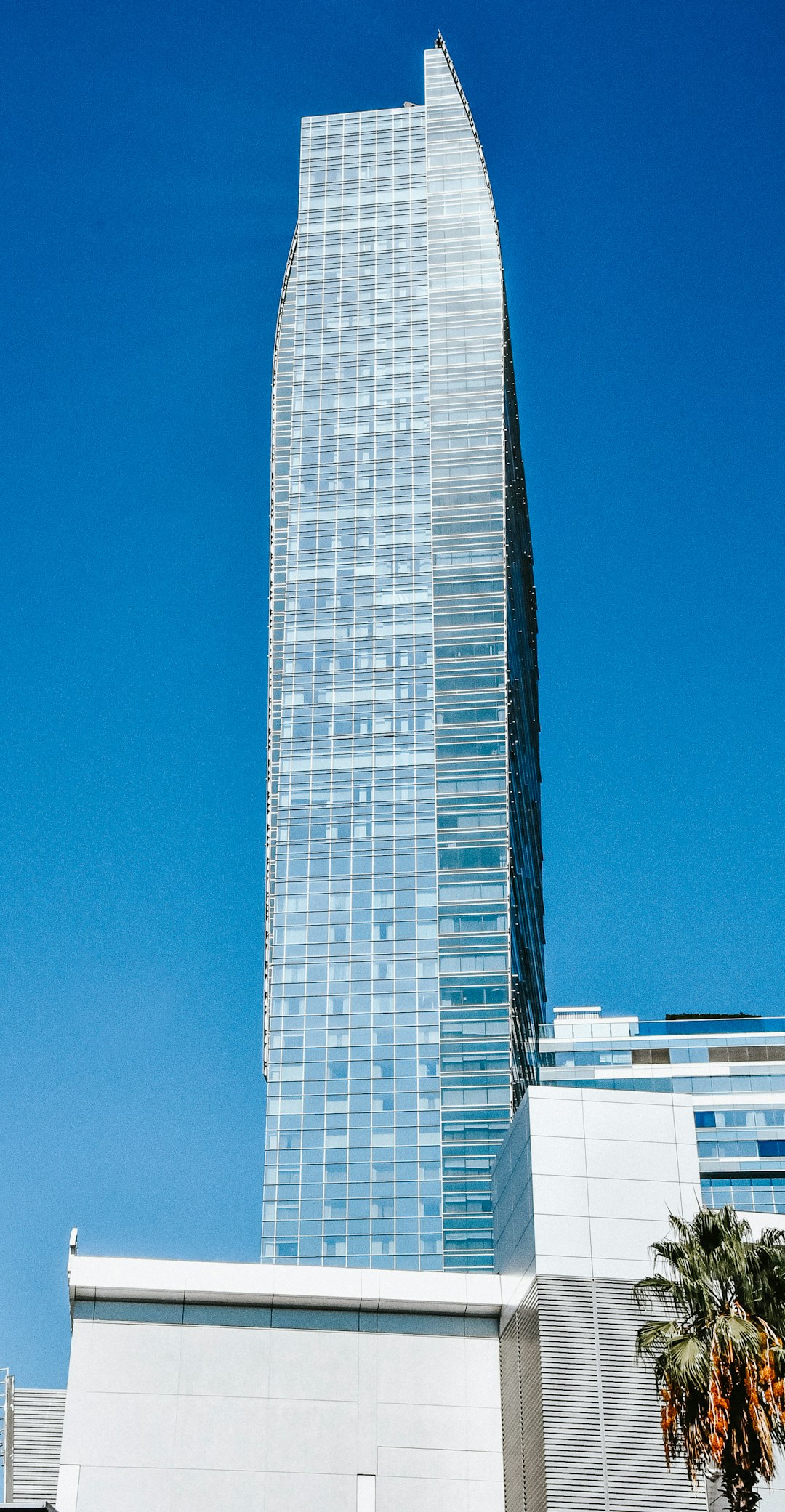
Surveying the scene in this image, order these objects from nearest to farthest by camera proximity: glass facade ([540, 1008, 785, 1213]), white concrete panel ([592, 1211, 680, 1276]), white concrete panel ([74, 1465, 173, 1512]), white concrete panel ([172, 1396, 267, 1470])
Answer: white concrete panel ([592, 1211, 680, 1276])
white concrete panel ([74, 1465, 173, 1512])
white concrete panel ([172, 1396, 267, 1470])
glass facade ([540, 1008, 785, 1213])

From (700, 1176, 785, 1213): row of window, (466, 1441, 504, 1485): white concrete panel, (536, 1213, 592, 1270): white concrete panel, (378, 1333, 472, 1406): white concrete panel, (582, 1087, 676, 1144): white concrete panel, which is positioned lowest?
(466, 1441, 504, 1485): white concrete panel

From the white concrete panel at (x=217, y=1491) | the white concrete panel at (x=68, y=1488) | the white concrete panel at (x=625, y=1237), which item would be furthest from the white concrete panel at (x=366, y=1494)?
the white concrete panel at (x=625, y=1237)

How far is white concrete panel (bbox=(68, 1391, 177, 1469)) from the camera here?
1560 inches

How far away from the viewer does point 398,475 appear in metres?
189

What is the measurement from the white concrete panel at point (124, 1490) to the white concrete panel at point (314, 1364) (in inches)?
127

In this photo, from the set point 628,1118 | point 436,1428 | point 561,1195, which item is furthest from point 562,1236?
point 436,1428

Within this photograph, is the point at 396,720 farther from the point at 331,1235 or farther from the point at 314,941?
the point at 331,1235

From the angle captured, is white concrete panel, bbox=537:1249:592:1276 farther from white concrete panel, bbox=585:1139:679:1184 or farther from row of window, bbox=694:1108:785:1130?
row of window, bbox=694:1108:785:1130

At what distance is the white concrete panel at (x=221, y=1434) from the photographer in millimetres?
39781

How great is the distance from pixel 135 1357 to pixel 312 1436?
176 inches

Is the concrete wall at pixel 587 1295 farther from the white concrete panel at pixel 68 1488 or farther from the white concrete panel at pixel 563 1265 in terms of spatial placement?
the white concrete panel at pixel 68 1488

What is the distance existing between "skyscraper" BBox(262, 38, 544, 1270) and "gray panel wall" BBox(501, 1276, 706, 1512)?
117m

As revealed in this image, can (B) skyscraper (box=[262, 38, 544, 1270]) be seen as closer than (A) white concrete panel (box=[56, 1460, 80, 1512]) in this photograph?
No

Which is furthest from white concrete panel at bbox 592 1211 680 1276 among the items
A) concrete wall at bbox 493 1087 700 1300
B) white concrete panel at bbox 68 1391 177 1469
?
white concrete panel at bbox 68 1391 177 1469
